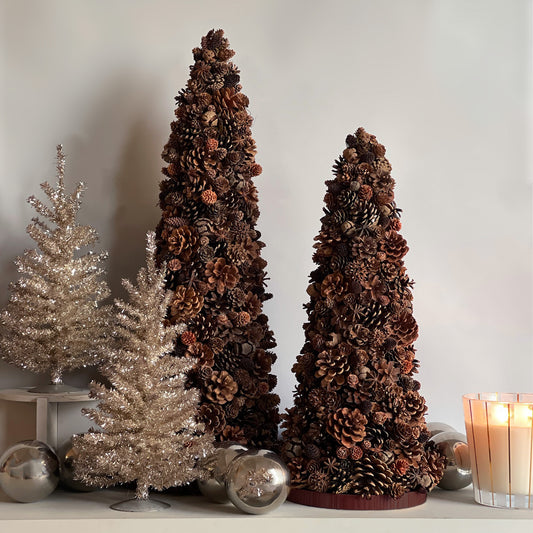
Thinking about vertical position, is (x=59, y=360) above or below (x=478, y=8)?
below

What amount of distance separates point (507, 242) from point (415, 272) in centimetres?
21

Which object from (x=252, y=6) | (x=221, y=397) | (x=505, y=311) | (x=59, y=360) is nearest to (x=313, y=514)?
(x=221, y=397)

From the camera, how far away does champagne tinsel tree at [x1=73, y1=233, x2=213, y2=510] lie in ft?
3.66

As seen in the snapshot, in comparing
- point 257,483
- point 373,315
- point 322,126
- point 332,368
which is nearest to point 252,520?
point 257,483

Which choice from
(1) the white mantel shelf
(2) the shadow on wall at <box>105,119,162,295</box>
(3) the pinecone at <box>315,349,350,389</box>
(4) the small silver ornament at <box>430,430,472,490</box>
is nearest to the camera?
(1) the white mantel shelf

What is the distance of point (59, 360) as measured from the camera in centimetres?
129

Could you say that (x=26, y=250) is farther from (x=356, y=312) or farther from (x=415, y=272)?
(x=415, y=272)

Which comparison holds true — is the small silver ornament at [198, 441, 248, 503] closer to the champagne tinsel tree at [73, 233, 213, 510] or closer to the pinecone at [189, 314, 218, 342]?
the champagne tinsel tree at [73, 233, 213, 510]

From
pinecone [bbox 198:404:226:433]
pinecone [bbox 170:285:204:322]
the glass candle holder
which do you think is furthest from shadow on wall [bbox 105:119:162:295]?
the glass candle holder

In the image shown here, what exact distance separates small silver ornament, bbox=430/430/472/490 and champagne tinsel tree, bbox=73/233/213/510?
1.38 feet

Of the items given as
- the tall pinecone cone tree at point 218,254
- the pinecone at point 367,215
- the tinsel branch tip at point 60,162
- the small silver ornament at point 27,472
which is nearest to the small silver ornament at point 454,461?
the tall pinecone cone tree at point 218,254

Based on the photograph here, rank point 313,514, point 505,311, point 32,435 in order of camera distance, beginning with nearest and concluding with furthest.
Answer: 1. point 313,514
2. point 32,435
3. point 505,311

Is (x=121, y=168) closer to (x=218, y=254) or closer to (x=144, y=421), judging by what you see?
(x=218, y=254)

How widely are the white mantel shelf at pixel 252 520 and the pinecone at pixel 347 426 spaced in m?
0.11
